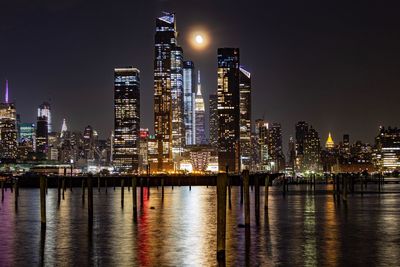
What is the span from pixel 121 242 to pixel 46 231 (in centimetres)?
823

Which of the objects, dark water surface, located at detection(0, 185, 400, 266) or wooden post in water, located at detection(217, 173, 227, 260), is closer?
wooden post in water, located at detection(217, 173, 227, 260)

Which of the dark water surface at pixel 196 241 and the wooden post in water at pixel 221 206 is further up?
the wooden post in water at pixel 221 206

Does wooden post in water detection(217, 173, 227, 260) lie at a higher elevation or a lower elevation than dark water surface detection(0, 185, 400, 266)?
higher

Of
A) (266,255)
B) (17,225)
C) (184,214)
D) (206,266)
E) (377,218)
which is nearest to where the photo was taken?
(206,266)

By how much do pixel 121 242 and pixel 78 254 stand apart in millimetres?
4790

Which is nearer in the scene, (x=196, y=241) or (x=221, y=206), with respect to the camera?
(x=221, y=206)

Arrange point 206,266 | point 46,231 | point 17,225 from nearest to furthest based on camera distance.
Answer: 1. point 206,266
2. point 46,231
3. point 17,225

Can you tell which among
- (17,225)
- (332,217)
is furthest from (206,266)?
(332,217)

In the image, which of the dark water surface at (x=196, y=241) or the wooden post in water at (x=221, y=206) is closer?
the wooden post in water at (x=221, y=206)

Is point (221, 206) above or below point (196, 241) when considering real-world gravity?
above

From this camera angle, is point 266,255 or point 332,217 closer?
point 266,255

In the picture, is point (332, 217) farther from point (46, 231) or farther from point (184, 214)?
point (46, 231)

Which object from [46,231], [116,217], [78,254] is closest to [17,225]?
[46,231]

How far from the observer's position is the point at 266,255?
100 feet
